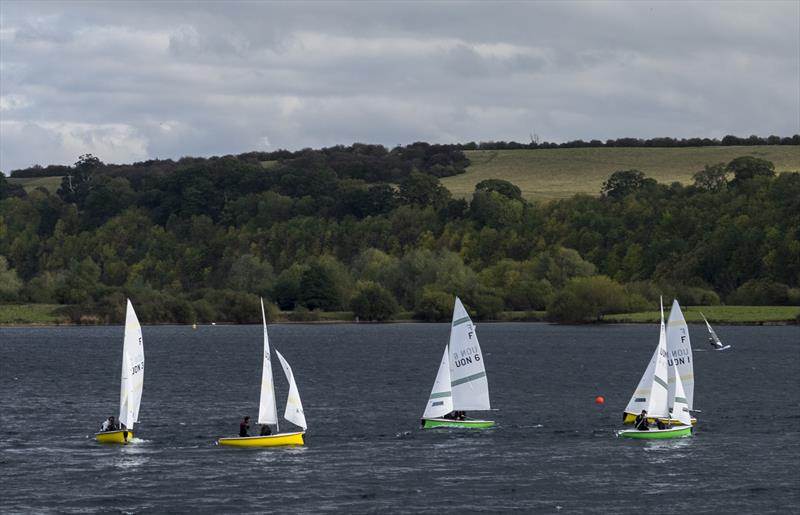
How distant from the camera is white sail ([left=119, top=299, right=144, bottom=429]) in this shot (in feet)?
268

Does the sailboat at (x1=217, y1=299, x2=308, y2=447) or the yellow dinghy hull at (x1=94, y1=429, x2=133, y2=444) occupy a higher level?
the sailboat at (x1=217, y1=299, x2=308, y2=447)

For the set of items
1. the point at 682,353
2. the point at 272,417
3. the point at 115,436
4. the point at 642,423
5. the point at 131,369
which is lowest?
the point at 115,436

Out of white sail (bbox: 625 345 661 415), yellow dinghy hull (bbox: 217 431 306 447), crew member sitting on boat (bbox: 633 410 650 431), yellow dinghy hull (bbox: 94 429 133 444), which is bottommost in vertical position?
yellow dinghy hull (bbox: 94 429 133 444)

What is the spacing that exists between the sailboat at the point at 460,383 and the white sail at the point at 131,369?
1838cm

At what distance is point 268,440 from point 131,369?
29.7 ft

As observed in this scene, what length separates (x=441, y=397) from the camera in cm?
8888

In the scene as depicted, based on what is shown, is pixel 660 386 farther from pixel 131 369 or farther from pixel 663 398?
pixel 131 369

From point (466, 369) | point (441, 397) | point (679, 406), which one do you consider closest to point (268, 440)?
A: point (441, 397)

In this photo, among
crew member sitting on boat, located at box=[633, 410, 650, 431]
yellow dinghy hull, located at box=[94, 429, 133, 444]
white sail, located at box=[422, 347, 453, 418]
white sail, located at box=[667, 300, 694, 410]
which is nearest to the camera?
yellow dinghy hull, located at box=[94, 429, 133, 444]

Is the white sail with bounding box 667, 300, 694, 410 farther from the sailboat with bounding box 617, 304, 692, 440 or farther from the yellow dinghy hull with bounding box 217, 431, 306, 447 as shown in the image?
the yellow dinghy hull with bounding box 217, 431, 306, 447

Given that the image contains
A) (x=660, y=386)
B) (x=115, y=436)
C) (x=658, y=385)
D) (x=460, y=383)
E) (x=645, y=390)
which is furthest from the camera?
(x=460, y=383)

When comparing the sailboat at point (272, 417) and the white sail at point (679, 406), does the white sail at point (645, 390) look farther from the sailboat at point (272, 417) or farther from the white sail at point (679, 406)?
the sailboat at point (272, 417)

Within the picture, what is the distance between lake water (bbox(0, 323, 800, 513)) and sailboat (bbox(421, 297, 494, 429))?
1468 millimetres

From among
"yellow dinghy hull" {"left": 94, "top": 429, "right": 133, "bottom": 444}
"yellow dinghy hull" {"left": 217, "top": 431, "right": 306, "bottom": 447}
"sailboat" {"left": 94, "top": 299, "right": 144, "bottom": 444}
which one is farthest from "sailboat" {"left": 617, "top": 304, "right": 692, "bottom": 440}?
"yellow dinghy hull" {"left": 94, "top": 429, "right": 133, "bottom": 444}
